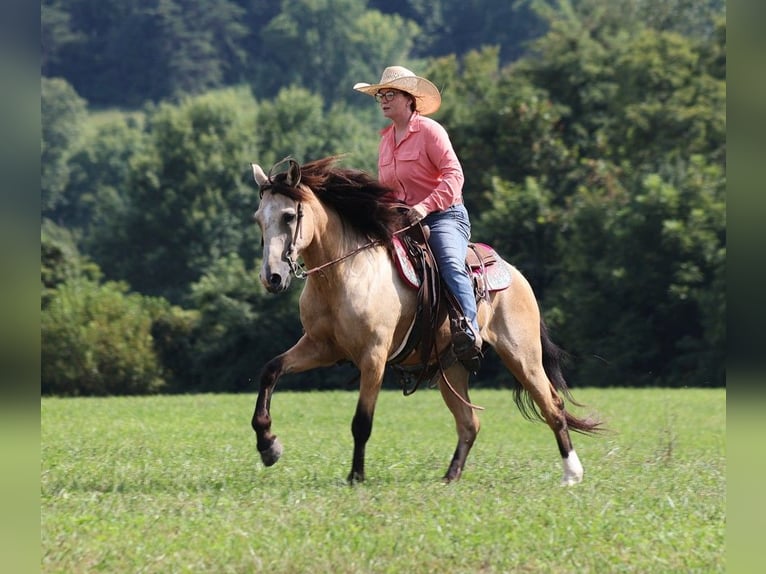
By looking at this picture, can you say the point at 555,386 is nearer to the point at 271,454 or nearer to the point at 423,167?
the point at 423,167

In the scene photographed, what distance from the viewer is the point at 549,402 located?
1255 cm

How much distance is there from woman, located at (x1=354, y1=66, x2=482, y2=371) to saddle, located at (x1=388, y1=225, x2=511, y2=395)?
0.10 m

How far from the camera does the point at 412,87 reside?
1168cm

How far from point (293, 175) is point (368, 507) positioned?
9.08 feet

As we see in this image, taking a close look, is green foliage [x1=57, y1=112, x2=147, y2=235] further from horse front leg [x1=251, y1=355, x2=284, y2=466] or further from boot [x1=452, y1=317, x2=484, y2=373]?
horse front leg [x1=251, y1=355, x2=284, y2=466]

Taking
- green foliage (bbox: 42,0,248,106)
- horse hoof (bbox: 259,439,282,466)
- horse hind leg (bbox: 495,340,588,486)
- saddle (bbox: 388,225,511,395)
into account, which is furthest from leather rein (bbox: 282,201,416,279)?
green foliage (bbox: 42,0,248,106)

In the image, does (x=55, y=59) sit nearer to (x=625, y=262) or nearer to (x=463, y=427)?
(x=625, y=262)

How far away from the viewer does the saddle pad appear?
1148 cm

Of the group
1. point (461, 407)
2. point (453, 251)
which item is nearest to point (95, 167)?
point (461, 407)

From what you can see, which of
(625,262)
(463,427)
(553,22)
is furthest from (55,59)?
(463,427)

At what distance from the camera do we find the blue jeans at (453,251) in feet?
37.9

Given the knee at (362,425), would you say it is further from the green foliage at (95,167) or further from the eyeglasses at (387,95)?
the green foliage at (95,167)

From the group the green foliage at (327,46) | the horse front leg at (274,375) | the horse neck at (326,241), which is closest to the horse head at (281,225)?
the horse neck at (326,241)

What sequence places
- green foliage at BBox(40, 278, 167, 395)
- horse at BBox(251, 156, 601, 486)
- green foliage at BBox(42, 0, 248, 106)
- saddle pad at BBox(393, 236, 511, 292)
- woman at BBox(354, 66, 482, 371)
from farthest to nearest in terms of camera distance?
green foliage at BBox(42, 0, 248, 106) → green foliage at BBox(40, 278, 167, 395) → woman at BBox(354, 66, 482, 371) → saddle pad at BBox(393, 236, 511, 292) → horse at BBox(251, 156, 601, 486)
